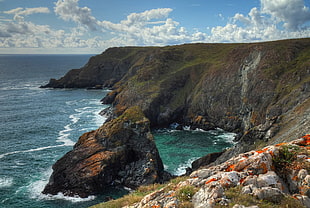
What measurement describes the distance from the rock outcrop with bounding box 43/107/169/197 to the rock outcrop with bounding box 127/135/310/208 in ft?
86.0

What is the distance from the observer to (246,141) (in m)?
39.4

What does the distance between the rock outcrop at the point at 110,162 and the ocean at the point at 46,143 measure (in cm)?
227

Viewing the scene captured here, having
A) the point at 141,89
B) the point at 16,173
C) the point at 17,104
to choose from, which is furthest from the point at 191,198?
the point at 17,104

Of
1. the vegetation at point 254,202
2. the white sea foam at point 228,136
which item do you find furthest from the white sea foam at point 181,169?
the vegetation at point 254,202

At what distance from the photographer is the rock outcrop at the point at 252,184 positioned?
29.7 feet

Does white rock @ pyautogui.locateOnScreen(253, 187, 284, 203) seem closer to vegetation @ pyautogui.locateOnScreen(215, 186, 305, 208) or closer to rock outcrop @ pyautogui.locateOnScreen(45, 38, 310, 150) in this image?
vegetation @ pyautogui.locateOnScreen(215, 186, 305, 208)

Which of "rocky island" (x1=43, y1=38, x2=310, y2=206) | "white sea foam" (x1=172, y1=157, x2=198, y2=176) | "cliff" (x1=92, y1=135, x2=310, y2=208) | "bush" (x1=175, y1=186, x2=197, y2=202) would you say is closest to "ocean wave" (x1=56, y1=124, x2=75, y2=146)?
"rocky island" (x1=43, y1=38, x2=310, y2=206)

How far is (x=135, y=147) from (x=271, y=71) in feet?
158

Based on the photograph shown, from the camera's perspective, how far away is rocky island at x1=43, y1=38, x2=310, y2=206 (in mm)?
37094

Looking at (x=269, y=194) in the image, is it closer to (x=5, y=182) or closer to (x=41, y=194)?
(x=41, y=194)

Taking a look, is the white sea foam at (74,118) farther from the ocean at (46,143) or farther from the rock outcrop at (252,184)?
the rock outcrop at (252,184)

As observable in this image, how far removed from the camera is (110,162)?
1500 inches

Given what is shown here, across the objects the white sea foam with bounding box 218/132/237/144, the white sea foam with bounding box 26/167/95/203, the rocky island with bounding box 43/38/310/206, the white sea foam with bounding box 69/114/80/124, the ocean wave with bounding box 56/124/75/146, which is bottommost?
the white sea foam with bounding box 26/167/95/203

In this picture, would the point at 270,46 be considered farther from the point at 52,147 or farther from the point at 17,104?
the point at 17,104
